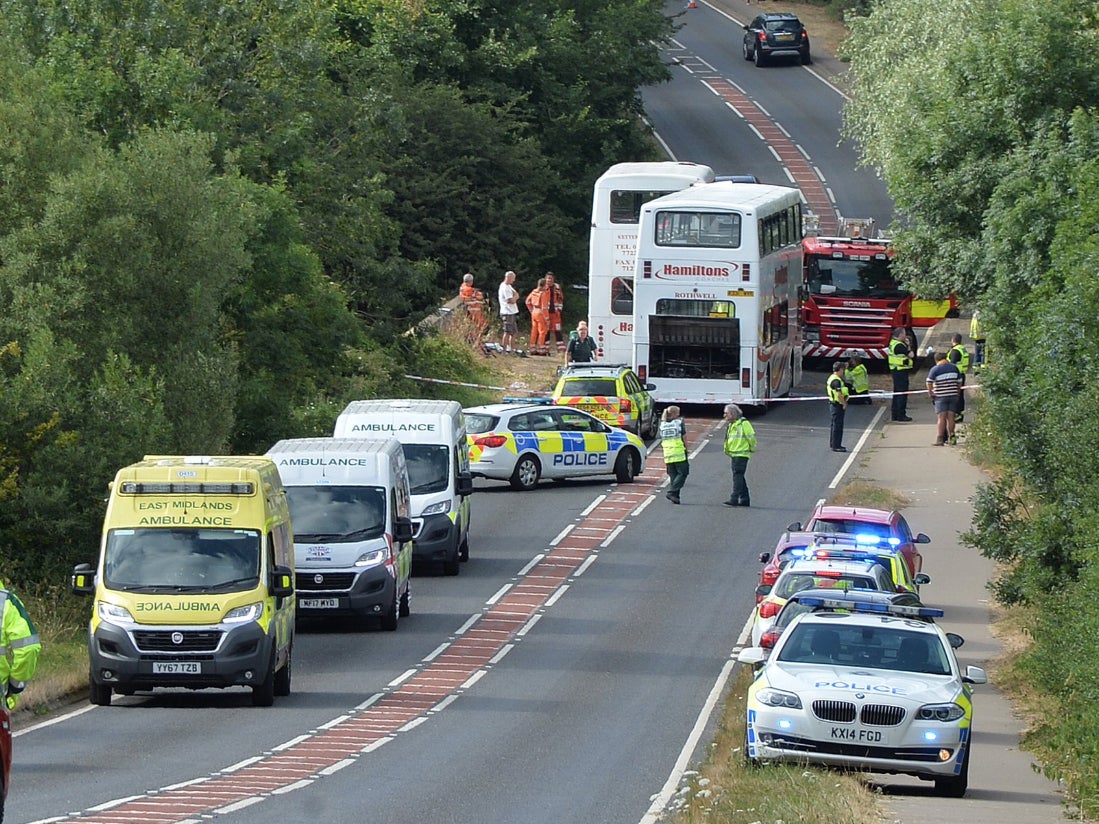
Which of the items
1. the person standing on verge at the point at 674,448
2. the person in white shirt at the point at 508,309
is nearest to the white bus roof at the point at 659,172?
the person in white shirt at the point at 508,309

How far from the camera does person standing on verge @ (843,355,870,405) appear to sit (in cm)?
4575

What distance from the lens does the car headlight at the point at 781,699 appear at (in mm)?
16766

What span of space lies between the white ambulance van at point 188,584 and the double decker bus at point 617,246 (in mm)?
25049

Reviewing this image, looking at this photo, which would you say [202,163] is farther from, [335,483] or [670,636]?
[670,636]

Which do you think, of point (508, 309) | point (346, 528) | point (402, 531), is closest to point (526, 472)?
point (402, 531)

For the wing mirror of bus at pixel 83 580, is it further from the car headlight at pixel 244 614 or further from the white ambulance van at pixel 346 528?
the white ambulance van at pixel 346 528

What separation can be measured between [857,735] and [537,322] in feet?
110

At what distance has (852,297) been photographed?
49.2 metres

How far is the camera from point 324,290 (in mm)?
37844

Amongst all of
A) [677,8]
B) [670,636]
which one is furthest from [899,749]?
[677,8]

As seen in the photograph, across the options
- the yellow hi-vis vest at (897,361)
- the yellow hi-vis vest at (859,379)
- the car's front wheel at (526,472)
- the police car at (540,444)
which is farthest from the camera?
the yellow hi-vis vest at (859,379)

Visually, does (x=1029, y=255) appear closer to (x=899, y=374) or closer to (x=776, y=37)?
(x=899, y=374)

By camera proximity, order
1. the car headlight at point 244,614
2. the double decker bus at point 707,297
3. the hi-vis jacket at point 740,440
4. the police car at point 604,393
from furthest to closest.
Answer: the double decker bus at point 707,297 → the police car at point 604,393 → the hi-vis jacket at point 740,440 → the car headlight at point 244,614

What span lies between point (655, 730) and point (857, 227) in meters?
33.2
